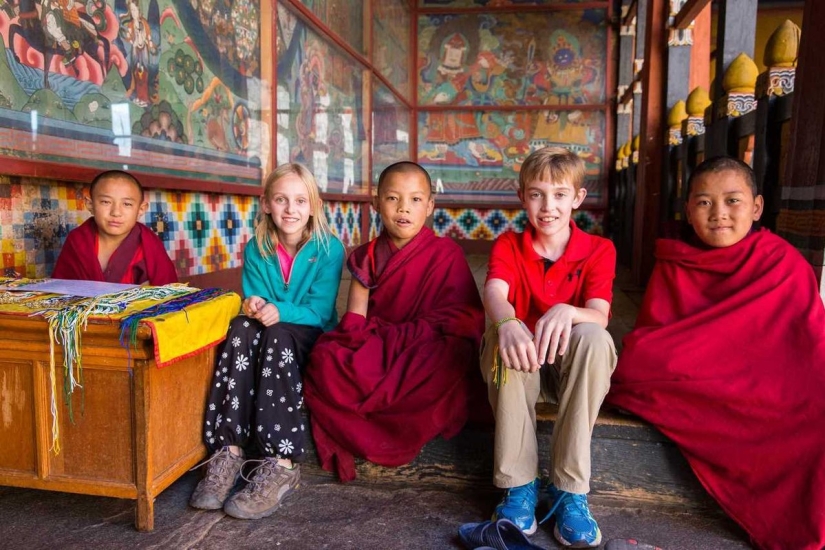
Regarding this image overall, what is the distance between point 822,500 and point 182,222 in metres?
3.05

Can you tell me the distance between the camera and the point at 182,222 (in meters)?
3.43

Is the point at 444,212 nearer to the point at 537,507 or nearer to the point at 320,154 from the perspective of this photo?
the point at 320,154

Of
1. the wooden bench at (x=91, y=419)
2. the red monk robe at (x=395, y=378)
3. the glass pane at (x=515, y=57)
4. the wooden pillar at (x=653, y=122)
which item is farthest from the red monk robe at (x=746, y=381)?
the glass pane at (x=515, y=57)

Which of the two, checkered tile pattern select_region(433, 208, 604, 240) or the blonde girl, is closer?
the blonde girl

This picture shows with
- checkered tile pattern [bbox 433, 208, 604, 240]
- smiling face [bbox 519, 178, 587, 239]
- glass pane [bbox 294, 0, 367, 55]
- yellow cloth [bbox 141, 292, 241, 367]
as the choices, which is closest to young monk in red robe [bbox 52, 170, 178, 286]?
yellow cloth [bbox 141, 292, 241, 367]

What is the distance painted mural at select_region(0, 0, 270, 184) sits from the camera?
2.39 meters

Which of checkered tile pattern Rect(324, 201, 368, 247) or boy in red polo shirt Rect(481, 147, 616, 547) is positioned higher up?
checkered tile pattern Rect(324, 201, 368, 247)

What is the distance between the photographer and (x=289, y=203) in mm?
2311

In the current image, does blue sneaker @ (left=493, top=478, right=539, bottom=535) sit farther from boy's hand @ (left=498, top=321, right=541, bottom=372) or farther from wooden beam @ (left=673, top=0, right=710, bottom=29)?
wooden beam @ (left=673, top=0, right=710, bottom=29)

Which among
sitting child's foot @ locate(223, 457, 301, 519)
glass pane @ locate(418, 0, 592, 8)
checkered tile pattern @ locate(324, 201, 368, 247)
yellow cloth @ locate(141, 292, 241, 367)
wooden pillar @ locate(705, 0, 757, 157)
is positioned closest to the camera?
yellow cloth @ locate(141, 292, 241, 367)

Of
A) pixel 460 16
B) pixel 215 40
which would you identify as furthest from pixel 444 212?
pixel 215 40

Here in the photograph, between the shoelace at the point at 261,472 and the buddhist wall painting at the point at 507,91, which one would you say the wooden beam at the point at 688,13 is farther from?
the buddhist wall painting at the point at 507,91

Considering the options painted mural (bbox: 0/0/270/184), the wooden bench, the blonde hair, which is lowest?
the wooden bench

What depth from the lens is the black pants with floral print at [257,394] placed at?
2023 mm
